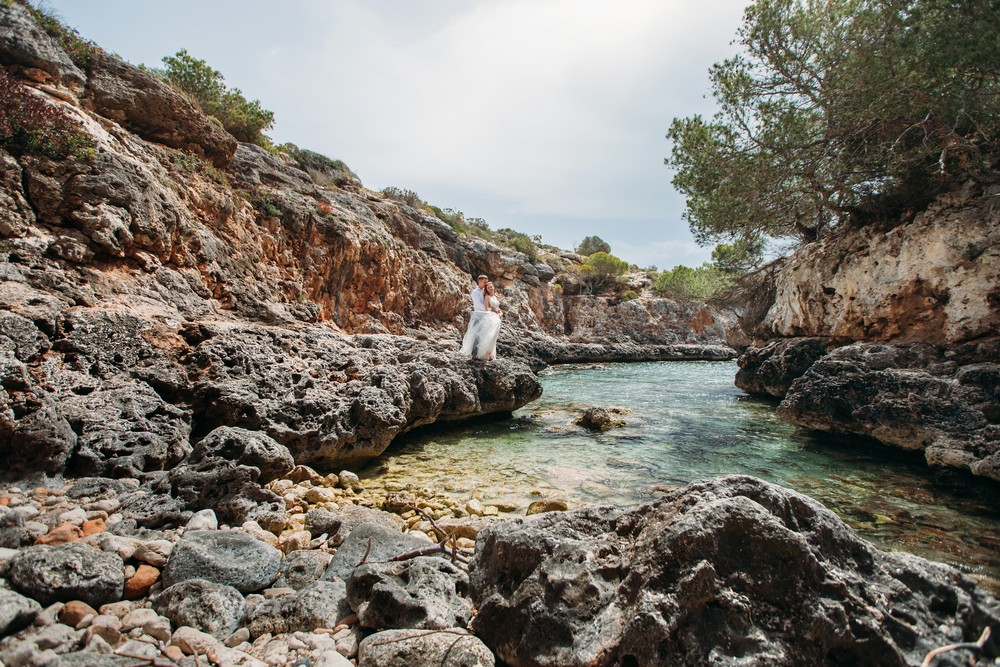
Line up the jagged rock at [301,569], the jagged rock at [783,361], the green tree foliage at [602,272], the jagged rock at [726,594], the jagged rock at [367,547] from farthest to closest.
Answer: the green tree foliage at [602,272] < the jagged rock at [783,361] < the jagged rock at [367,547] < the jagged rock at [301,569] < the jagged rock at [726,594]

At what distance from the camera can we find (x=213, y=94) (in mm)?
15648

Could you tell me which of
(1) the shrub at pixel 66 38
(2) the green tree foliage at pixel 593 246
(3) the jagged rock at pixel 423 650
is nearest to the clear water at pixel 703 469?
(3) the jagged rock at pixel 423 650

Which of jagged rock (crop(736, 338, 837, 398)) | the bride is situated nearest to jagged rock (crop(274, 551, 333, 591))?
the bride

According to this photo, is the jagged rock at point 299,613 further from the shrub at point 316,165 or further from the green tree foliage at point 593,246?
the green tree foliage at point 593,246

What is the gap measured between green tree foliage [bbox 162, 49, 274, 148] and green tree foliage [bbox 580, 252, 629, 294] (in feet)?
116

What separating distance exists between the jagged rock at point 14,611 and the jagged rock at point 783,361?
40.0 feet

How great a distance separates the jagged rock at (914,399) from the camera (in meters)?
5.44

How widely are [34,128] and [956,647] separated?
31.5 feet

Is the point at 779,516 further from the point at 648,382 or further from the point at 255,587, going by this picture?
the point at 648,382

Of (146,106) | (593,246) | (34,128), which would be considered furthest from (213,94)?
(593,246)

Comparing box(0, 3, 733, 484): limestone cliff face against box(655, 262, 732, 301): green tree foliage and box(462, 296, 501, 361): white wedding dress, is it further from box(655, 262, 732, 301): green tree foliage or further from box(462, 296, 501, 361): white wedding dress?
box(655, 262, 732, 301): green tree foliage

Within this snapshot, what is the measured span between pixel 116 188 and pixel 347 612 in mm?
6827

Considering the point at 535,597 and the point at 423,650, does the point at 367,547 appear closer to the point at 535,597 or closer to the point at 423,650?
the point at 423,650

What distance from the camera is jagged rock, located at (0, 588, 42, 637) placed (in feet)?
6.13
